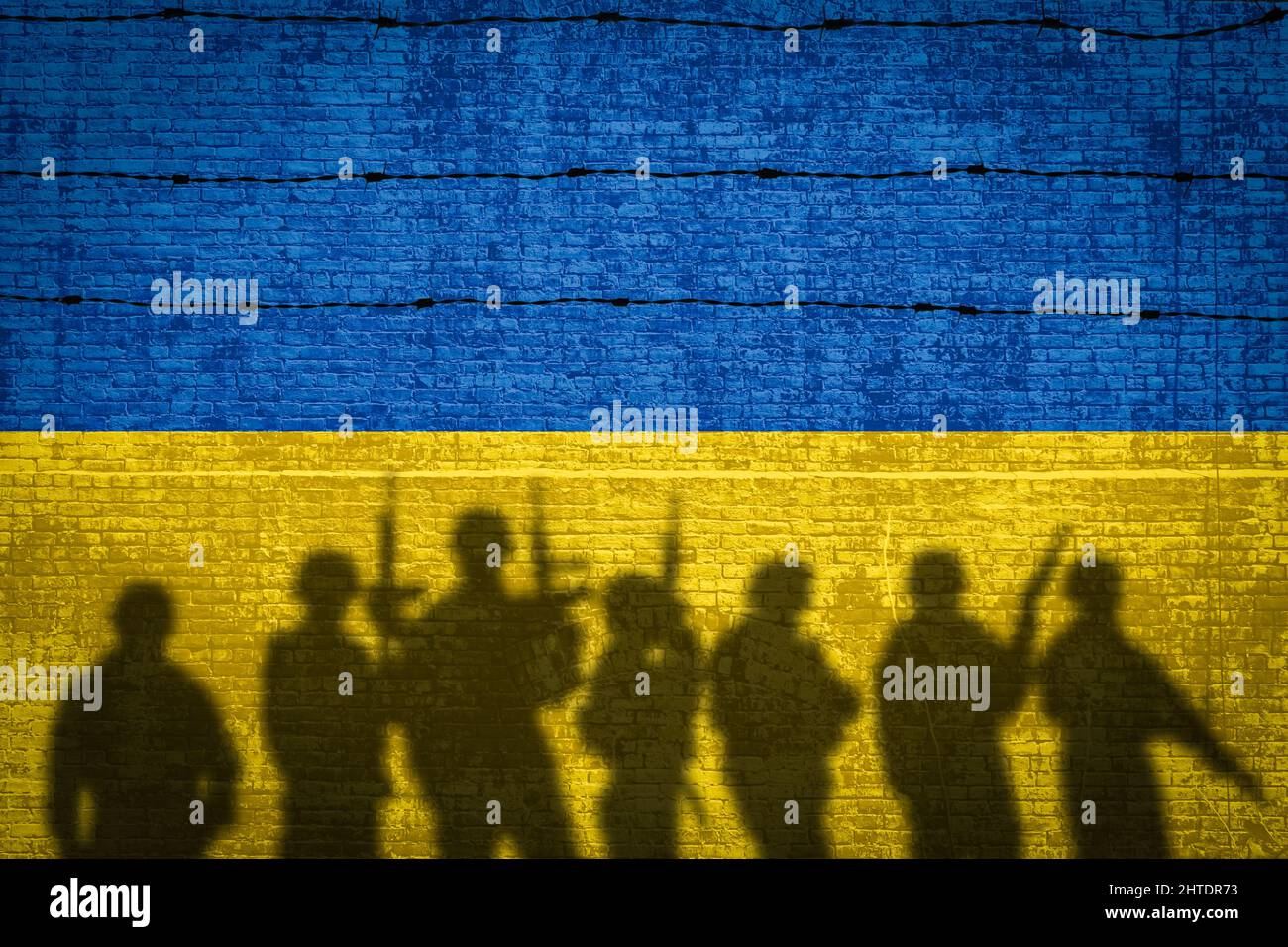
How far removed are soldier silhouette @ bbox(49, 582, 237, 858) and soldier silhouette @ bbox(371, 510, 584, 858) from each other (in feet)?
4.06

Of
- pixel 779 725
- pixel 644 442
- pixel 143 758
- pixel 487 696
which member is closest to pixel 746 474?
pixel 644 442

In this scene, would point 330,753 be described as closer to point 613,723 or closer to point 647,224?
point 613,723

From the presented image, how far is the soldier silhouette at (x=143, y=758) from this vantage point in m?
6.50

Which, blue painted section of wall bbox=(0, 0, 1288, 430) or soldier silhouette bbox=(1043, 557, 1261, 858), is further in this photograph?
blue painted section of wall bbox=(0, 0, 1288, 430)

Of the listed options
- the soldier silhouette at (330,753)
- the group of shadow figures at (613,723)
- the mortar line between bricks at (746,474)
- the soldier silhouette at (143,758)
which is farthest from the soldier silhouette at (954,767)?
the soldier silhouette at (143,758)

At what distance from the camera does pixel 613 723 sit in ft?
21.3

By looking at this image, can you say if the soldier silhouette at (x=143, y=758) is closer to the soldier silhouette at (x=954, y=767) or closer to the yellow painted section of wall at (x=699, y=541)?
the yellow painted section of wall at (x=699, y=541)

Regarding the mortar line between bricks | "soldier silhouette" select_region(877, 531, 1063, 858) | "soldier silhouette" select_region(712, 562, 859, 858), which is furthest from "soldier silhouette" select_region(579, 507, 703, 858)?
"soldier silhouette" select_region(877, 531, 1063, 858)

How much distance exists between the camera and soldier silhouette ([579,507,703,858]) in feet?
21.2


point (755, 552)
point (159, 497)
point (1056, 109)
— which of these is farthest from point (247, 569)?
point (1056, 109)

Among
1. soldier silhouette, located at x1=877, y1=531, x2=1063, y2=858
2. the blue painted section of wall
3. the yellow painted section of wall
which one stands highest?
the blue painted section of wall

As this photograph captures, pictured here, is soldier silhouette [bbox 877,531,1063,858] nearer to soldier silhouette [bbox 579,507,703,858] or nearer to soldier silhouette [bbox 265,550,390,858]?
soldier silhouette [bbox 579,507,703,858]

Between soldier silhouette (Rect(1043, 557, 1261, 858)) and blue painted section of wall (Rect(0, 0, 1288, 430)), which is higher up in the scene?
blue painted section of wall (Rect(0, 0, 1288, 430))
